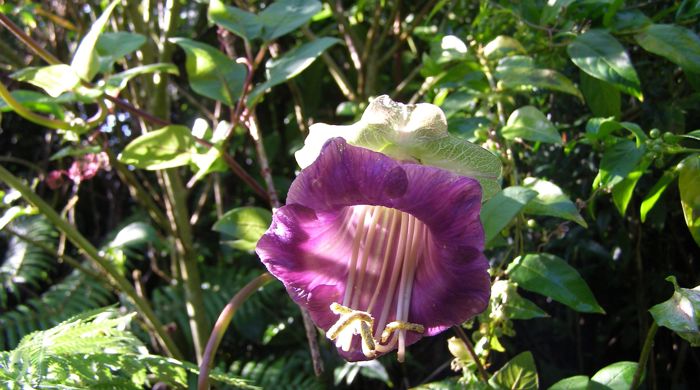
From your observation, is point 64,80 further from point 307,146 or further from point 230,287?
point 230,287

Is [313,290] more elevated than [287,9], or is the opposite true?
[287,9]

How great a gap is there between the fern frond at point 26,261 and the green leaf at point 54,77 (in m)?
1.51

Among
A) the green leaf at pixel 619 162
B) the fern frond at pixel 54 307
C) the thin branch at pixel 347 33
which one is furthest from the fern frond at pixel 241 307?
the green leaf at pixel 619 162

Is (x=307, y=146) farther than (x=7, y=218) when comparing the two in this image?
No

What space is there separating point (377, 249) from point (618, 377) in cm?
31

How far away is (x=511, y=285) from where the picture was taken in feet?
2.47

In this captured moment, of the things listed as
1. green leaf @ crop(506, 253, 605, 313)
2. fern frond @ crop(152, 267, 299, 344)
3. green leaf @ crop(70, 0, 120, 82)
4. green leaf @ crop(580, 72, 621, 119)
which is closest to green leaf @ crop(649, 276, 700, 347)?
green leaf @ crop(506, 253, 605, 313)

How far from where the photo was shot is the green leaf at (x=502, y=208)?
659mm

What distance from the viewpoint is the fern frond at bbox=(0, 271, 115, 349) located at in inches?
78.9

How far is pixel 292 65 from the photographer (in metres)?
0.84

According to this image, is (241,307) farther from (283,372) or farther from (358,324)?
(358,324)

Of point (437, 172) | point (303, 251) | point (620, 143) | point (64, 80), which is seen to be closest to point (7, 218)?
point (64, 80)

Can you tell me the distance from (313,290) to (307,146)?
0.45ft

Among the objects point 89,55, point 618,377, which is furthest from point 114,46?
point 618,377
